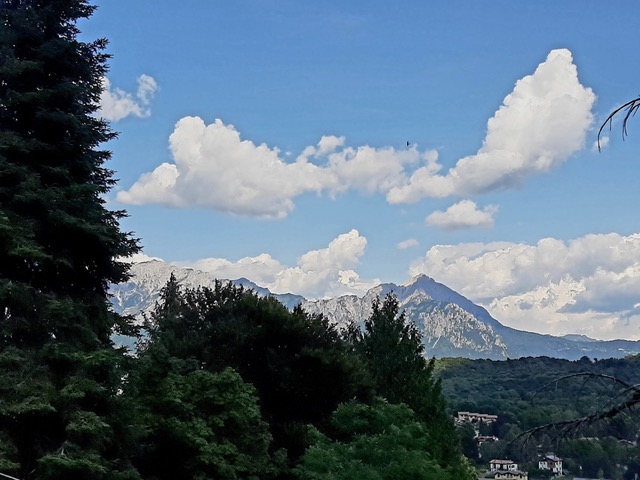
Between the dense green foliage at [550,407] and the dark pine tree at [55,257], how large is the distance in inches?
356

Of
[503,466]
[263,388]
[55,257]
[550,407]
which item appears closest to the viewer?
[55,257]

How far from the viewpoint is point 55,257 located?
15.7 m

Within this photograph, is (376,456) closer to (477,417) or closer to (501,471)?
(501,471)

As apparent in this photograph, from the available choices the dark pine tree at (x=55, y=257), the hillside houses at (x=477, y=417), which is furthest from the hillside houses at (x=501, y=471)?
the dark pine tree at (x=55, y=257)

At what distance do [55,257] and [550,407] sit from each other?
90205 millimetres

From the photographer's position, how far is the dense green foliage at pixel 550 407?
4.97m

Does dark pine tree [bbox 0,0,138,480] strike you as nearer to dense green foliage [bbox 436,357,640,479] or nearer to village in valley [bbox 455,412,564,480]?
dense green foliage [bbox 436,357,640,479]

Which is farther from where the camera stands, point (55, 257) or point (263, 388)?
point (263, 388)

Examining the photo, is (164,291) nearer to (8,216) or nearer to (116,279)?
(116,279)

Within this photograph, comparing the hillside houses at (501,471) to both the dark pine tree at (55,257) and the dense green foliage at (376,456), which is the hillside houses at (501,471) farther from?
the dark pine tree at (55,257)

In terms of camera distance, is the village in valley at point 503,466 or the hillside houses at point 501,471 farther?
the village in valley at point 503,466

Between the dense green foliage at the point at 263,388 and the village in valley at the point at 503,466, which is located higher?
the dense green foliage at the point at 263,388

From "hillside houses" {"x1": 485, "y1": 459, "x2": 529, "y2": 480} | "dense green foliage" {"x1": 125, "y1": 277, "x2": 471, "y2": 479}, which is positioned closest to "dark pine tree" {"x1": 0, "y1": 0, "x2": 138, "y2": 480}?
"dense green foliage" {"x1": 125, "y1": 277, "x2": 471, "y2": 479}

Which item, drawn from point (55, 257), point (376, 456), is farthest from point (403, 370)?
point (55, 257)
